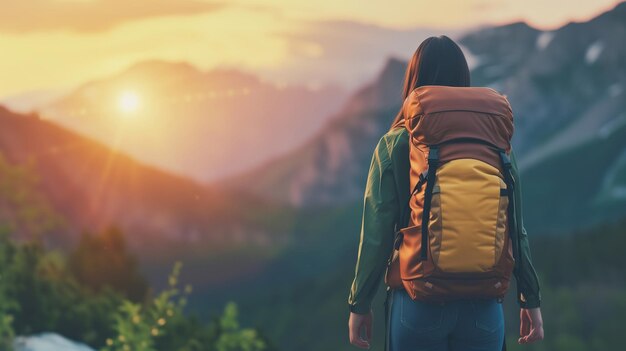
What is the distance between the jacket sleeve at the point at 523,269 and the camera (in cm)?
298

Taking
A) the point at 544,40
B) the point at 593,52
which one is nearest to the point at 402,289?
the point at 544,40

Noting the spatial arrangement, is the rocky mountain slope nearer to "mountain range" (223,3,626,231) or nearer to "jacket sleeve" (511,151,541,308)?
"mountain range" (223,3,626,231)

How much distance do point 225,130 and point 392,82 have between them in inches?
1086

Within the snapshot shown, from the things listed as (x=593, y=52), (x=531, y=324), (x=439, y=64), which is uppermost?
Result: (x=593, y=52)

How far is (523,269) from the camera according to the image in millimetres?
3072

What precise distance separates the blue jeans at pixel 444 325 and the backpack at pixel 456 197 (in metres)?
0.05

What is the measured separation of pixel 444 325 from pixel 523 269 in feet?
1.37

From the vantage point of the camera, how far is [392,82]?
61.3 meters

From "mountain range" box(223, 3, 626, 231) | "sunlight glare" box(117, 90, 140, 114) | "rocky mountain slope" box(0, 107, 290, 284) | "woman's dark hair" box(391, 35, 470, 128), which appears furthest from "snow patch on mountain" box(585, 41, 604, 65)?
"woman's dark hair" box(391, 35, 470, 128)

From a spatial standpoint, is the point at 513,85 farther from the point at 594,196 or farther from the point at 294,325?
the point at 294,325

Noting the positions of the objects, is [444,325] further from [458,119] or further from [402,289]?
[458,119]

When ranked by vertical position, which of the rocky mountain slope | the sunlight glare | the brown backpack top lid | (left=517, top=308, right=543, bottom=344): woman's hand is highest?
the sunlight glare

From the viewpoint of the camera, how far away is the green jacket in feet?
9.45

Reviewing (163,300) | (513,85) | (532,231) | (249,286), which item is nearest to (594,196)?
(532,231)
